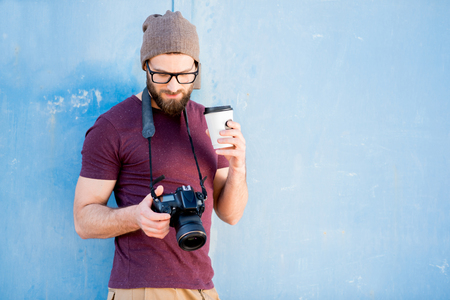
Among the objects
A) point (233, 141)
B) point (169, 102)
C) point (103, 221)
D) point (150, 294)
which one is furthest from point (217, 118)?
point (150, 294)

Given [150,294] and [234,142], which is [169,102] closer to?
[234,142]

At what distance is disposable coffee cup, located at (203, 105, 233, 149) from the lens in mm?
1073

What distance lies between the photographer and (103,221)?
1117 mm

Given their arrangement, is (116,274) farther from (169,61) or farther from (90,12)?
(90,12)

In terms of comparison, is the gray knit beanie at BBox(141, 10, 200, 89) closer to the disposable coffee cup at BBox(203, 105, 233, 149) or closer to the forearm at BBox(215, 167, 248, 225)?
the disposable coffee cup at BBox(203, 105, 233, 149)

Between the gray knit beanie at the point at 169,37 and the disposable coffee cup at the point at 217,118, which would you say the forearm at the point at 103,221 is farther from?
the gray knit beanie at the point at 169,37

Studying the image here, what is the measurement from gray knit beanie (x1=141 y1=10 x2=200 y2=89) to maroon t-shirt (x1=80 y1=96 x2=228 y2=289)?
0.21 m

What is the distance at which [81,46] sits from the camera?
1.48 m

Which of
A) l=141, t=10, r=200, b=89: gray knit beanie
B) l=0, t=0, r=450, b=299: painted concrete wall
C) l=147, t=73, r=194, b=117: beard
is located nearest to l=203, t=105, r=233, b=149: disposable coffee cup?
l=147, t=73, r=194, b=117: beard

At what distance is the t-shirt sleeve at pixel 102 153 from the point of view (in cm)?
114

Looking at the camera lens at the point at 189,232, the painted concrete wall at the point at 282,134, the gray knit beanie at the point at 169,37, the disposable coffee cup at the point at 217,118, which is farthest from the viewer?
the painted concrete wall at the point at 282,134

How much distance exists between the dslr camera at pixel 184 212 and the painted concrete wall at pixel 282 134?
60 centimetres

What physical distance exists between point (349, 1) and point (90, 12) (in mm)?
1215

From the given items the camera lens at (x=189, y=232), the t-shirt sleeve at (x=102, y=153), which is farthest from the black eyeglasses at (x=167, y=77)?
the camera lens at (x=189, y=232)
